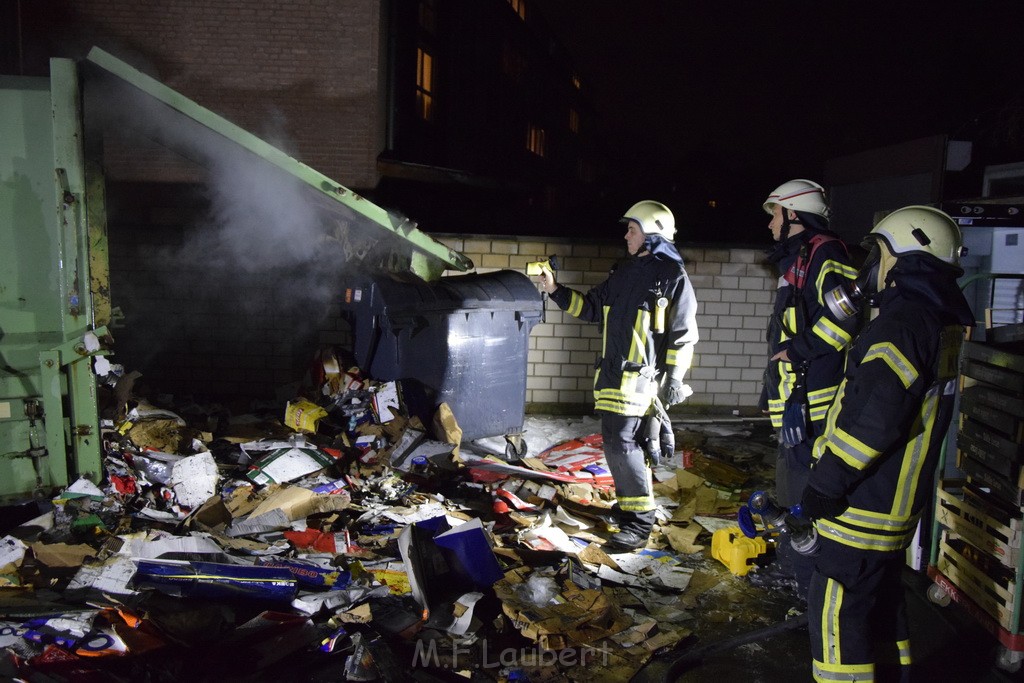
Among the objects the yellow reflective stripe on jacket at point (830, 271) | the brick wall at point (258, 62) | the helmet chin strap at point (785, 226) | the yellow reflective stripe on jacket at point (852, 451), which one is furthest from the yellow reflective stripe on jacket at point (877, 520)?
the brick wall at point (258, 62)

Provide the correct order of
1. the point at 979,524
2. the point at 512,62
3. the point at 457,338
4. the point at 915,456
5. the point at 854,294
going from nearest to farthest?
the point at 915,456 < the point at 854,294 < the point at 979,524 < the point at 457,338 < the point at 512,62

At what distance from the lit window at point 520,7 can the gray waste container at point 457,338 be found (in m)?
16.4

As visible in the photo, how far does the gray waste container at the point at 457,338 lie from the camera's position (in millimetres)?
5676

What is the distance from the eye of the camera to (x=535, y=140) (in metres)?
26.1

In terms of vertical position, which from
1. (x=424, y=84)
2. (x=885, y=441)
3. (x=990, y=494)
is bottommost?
(x=990, y=494)

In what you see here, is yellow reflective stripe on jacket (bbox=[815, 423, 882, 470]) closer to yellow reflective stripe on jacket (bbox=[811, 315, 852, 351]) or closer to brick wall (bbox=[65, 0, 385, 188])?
yellow reflective stripe on jacket (bbox=[811, 315, 852, 351])

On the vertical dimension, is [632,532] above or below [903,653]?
below

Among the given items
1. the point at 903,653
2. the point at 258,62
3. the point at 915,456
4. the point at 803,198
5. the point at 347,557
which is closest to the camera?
the point at 915,456

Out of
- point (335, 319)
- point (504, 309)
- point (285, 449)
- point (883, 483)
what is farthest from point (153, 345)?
point (883, 483)

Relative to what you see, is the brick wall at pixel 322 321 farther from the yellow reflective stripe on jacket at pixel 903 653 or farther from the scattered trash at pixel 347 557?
the yellow reflective stripe on jacket at pixel 903 653

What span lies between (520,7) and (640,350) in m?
20.5

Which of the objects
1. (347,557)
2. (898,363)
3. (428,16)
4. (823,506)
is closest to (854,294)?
(898,363)

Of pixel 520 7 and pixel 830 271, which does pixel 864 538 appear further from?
pixel 520 7

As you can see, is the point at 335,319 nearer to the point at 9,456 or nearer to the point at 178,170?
the point at 178,170
